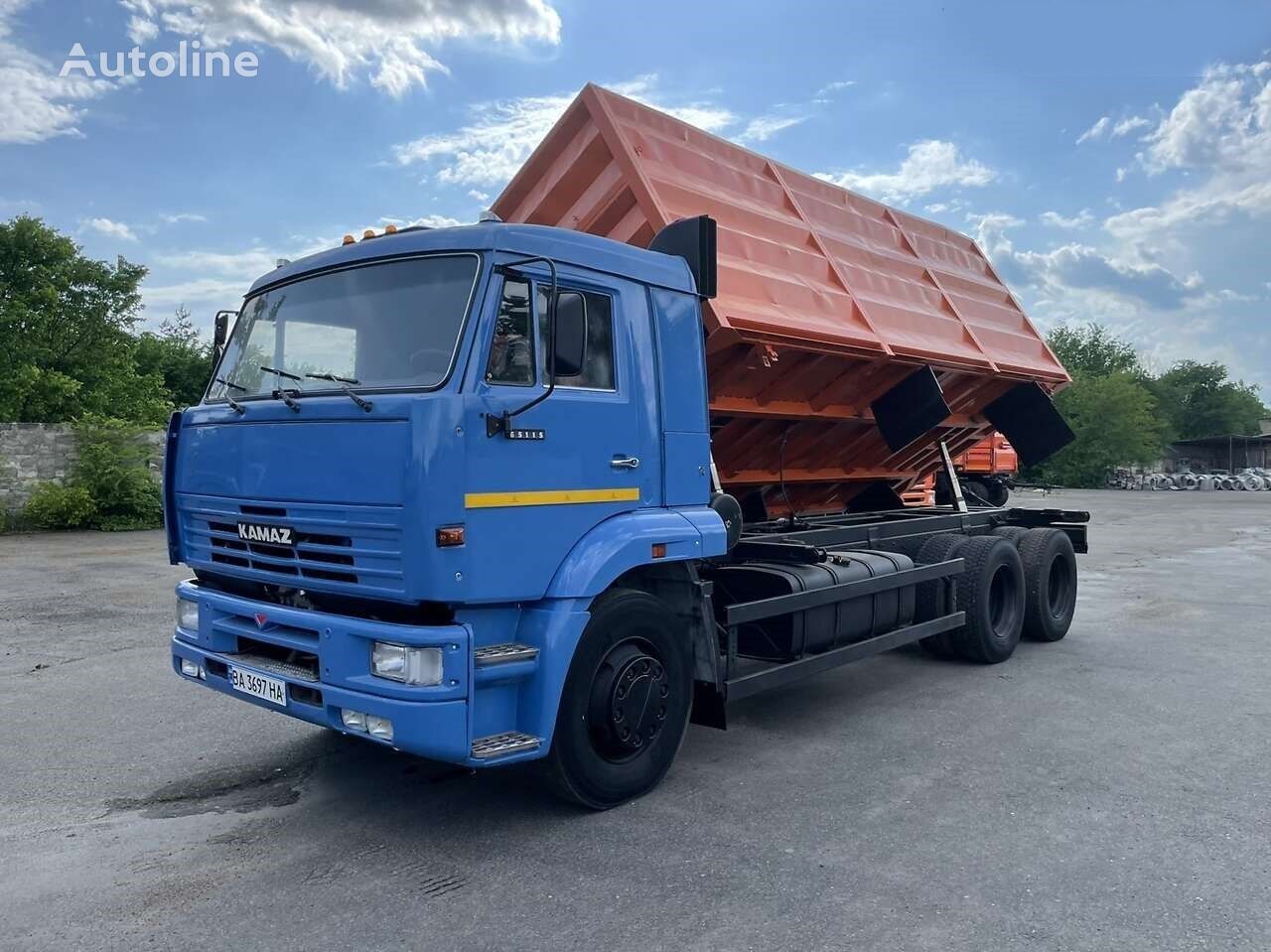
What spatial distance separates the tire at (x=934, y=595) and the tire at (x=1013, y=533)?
1.01m

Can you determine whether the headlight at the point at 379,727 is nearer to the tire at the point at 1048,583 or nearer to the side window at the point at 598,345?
the side window at the point at 598,345

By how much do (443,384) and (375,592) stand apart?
91cm

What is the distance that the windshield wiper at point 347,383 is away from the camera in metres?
3.89

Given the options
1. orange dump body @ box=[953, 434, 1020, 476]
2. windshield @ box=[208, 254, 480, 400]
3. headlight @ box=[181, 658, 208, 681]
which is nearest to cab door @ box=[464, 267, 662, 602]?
windshield @ box=[208, 254, 480, 400]

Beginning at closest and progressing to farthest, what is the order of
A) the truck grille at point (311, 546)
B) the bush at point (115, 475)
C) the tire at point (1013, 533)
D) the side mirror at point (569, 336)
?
the truck grille at point (311, 546), the side mirror at point (569, 336), the tire at point (1013, 533), the bush at point (115, 475)

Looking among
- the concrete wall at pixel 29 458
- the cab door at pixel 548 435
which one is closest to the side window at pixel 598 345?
the cab door at pixel 548 435

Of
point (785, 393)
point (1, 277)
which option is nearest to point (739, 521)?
point (785, 393)

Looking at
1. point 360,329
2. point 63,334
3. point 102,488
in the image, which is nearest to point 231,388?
point 360,329

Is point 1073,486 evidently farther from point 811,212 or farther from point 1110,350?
point 811,212

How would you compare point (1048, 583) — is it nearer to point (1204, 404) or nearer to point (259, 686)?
point (259, 686)

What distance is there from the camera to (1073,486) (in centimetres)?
5122

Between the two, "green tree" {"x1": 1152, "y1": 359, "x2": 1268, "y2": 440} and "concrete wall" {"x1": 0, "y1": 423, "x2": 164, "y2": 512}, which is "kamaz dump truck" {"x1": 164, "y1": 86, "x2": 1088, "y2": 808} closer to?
"concrete wall" {"x1": 0, "y1": 423, "x2": 164, "y2": 512}

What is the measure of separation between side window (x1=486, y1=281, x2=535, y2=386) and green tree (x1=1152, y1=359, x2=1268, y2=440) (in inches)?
2848

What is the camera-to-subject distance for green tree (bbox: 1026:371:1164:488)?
49812mm
